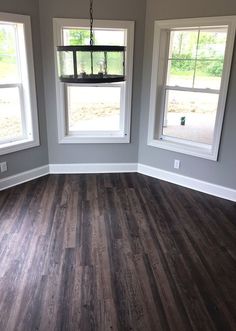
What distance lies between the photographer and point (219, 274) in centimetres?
248

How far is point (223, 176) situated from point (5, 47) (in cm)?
331

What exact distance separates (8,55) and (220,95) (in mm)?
2764

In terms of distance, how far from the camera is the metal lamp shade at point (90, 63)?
6.40ft

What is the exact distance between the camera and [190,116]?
4.01 meters

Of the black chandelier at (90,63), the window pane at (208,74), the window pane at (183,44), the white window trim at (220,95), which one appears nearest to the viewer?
the black chandelier at (90,63)

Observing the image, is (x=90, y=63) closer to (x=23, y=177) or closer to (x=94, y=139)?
(x=94, y=139)

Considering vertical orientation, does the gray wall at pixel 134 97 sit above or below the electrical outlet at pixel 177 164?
above

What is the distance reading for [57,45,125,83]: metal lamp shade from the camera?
1.95 m

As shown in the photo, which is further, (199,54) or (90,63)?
(199,54)

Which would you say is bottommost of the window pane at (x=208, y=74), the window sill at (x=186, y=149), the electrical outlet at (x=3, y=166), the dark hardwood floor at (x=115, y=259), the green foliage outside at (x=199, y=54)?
the dark hardwood floor at (x=115, y=259)

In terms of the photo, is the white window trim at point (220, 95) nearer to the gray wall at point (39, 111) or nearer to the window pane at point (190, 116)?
the window pane at point (190, 116)

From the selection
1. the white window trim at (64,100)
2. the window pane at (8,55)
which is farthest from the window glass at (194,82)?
the window pane at (8,55)

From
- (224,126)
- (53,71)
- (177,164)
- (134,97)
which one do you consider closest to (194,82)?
(224,126)

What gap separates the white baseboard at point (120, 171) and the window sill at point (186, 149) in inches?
14.9
